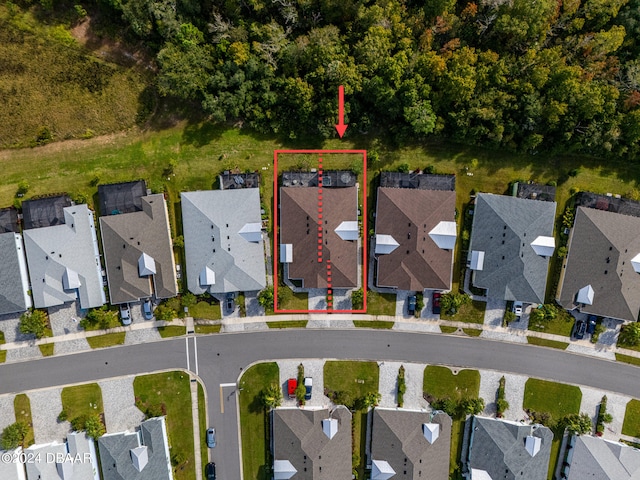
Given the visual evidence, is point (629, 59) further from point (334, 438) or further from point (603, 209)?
point (334, 438)

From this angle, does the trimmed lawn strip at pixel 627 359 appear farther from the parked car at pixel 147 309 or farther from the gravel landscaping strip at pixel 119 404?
the gravel landscaping strip at pixel 119 404

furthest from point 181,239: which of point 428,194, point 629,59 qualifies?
point 629,59

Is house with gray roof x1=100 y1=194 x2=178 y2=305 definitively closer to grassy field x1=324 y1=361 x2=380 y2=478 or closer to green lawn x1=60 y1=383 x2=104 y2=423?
green lawn x1=60 y1=383 x2=104 y2=423

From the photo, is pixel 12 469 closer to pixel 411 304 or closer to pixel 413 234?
pixel 411 304

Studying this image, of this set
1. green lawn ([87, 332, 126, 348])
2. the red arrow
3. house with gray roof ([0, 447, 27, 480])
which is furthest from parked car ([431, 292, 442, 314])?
house with gray roof ([0, 447, 27, 480])

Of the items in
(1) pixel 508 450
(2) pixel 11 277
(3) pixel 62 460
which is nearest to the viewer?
(2) pixel 11 277

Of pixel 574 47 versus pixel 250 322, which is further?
pixel 250 322

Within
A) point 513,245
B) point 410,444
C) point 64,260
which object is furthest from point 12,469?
point 513,245
